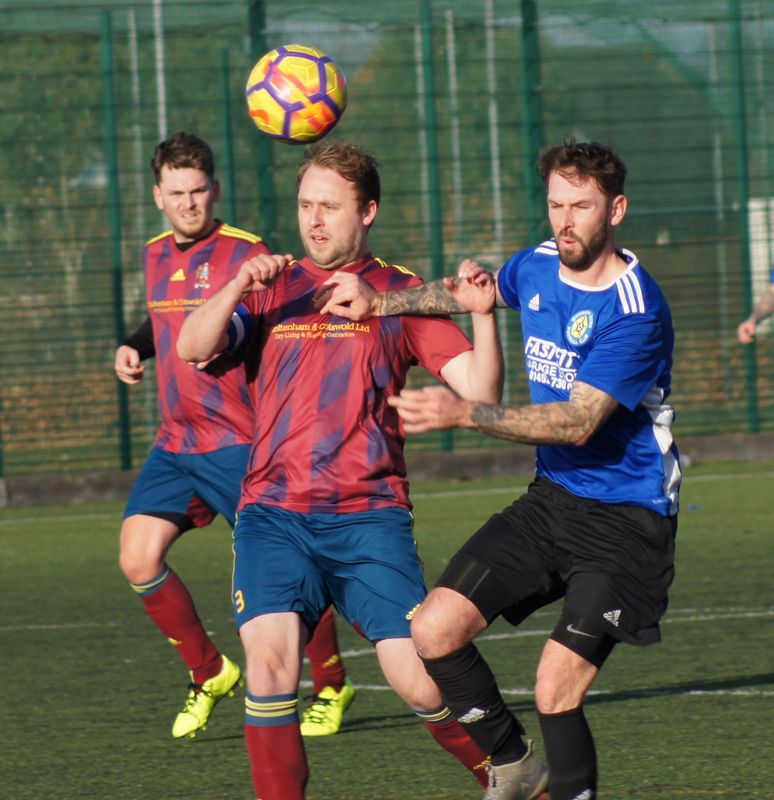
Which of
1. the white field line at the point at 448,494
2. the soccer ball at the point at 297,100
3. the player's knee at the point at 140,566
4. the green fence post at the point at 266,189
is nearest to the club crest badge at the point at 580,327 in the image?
the soccer ball at the point at 297,100

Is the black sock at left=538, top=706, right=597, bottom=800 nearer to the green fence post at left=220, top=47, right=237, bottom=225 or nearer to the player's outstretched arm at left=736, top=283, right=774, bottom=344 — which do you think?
the player's outstretched arm at left=736, top=283, right=774, bottom=344

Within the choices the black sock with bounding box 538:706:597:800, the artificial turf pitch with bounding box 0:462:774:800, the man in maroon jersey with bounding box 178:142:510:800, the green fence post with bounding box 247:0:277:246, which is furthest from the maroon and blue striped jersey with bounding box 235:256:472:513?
the green fence post with bounding box 247:0:277:246

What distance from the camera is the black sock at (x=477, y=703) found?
525cm

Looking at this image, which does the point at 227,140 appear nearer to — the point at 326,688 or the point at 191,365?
the point at 191,365

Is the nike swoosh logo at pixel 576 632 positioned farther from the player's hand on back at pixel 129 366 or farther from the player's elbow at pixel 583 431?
the player's hand on back at pixel 129 366

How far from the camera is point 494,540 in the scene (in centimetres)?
536

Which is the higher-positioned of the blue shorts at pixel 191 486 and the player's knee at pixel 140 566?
the blue shorts at pixel 191 486

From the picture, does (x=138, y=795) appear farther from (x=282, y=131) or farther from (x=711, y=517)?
(x=711, y=517)

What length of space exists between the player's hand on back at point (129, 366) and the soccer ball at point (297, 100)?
101 cm

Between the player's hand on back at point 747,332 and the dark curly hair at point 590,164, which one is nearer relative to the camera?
the dark curly hair at point 590,164

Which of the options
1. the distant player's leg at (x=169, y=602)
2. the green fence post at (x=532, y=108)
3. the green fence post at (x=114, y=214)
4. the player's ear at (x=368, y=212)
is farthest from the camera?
the green fence post at (x=532, y=108)

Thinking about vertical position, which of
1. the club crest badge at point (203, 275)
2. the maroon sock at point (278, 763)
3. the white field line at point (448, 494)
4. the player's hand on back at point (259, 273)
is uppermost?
the club crest badge at point (203, 275)

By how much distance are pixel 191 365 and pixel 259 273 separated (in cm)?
191

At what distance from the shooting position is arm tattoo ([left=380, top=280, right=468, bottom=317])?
548 cm
